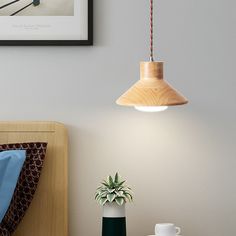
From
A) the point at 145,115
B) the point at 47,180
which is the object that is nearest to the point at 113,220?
the point at 47,180

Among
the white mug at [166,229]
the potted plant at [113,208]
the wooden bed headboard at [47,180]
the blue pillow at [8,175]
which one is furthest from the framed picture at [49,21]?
the white mug at [166,229]

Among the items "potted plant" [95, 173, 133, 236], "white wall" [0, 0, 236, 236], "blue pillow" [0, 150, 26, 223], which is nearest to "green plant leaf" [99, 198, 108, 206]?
"potted plant" [95, 173, 133, 236]

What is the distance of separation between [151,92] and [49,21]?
537mm

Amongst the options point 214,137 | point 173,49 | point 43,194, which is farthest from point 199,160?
point 43,194

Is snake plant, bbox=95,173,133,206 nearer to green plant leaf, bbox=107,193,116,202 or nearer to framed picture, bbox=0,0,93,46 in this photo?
green plant leaf, bbox=107,193,116,202

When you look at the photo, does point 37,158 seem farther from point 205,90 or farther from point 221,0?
point 221,0

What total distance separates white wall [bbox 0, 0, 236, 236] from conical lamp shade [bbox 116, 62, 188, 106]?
307 millimetres

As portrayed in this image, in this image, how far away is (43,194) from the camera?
7.64 ft

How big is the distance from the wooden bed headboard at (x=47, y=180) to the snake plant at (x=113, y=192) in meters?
0.15

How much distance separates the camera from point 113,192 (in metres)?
2.24

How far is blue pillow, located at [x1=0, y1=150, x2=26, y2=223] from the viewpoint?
2.15m

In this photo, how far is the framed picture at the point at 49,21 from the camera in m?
2.33

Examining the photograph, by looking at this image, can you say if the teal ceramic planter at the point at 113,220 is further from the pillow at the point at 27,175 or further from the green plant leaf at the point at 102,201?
the pillow at the point at 27,175

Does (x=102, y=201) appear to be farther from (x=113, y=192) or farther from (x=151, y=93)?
(x=151, y=93)
